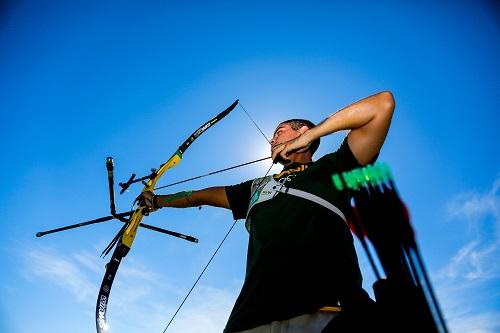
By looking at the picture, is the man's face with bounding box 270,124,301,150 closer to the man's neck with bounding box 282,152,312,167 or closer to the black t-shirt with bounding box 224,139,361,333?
the man's neck with bounding box 282,152,312,167

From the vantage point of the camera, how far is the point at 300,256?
1525 mm

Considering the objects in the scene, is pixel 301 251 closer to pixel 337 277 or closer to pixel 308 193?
pixel 337 277

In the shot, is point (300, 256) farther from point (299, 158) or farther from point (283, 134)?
point (283, 134)

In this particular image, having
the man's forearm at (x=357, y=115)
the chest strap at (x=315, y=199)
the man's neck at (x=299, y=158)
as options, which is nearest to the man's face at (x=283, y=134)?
the man's neck at (x=299, y=158)

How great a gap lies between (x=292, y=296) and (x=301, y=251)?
22 centimetres

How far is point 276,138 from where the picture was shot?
8.22 feet

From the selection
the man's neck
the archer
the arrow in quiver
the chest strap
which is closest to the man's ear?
the man's neck

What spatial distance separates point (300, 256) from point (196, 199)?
4.99 ft

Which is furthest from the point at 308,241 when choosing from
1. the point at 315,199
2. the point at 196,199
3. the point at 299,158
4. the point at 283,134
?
the point at 196,199

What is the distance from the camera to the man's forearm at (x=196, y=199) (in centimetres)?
260

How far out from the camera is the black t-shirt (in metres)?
1.42

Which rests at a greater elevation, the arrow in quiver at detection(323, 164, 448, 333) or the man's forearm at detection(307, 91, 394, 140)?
the man's forearm at detection(307, 91, 394, 140)

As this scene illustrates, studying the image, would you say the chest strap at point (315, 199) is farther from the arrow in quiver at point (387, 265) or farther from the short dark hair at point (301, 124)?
the short dark hair at point (301, 124)

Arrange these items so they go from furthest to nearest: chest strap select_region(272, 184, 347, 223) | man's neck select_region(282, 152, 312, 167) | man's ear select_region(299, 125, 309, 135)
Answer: man's ear select_region(299, 125, 309, 135), man's neck select_region(282, 152, 312, 167), chest strap select_region(272, 184, 347, 223)
